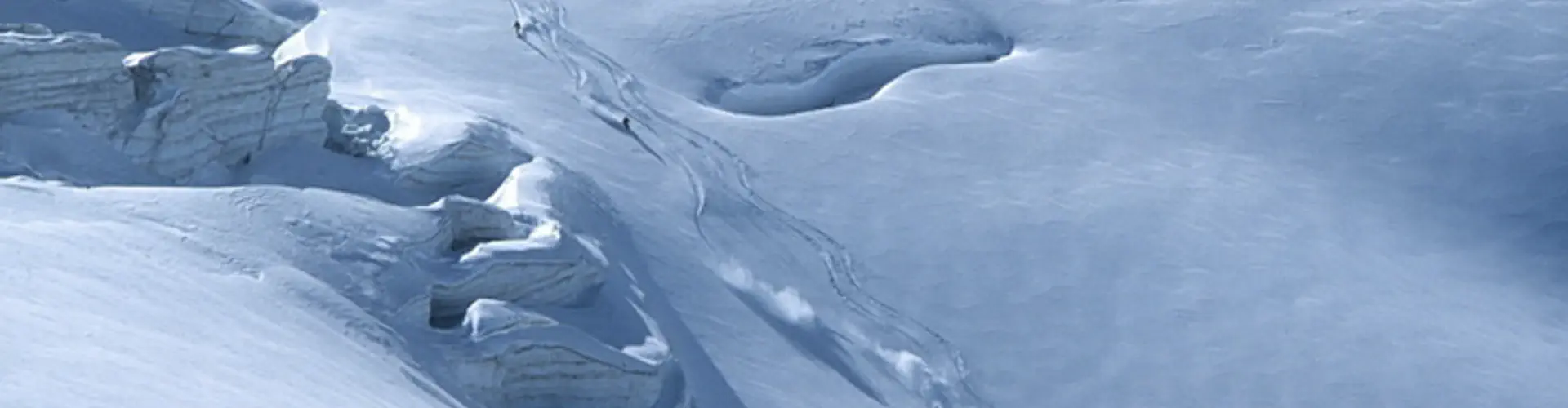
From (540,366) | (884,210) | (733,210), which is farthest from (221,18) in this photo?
(884,210)

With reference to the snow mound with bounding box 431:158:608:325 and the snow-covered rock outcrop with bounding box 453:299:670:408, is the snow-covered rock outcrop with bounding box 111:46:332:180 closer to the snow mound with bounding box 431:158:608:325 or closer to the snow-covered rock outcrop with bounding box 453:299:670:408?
the snow mound with bounding box 431:158:608:325

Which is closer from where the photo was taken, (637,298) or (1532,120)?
(637,298)

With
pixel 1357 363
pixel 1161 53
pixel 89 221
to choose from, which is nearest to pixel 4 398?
pixel 89 221

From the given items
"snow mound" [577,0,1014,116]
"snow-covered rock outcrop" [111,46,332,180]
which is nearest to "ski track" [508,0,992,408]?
"snow mound" [577,0,1014,116]

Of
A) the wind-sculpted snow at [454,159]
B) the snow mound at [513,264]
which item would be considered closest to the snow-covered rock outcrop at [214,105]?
the wind-sculpted snow at [454,159]

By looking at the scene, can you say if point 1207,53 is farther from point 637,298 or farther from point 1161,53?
point 637,298

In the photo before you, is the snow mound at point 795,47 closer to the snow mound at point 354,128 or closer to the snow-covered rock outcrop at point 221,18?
the snow mound at point 354,128
